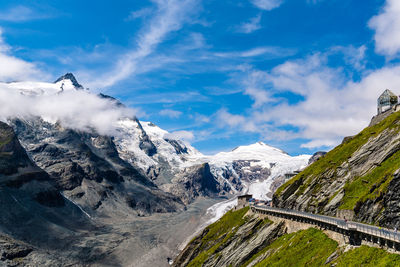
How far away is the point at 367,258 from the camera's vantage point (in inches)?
1761

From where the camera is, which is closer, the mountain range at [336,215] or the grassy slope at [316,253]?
the grassy slope at [316,253]

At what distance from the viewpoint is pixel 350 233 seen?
5322 centimetres

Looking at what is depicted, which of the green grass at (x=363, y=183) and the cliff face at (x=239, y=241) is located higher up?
the green grass at (x=363, y=183)

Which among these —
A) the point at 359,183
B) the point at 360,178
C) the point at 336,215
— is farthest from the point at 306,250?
the point at 360,178

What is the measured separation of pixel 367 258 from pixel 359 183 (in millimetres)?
33973

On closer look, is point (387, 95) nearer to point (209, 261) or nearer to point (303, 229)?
point (303, 229)

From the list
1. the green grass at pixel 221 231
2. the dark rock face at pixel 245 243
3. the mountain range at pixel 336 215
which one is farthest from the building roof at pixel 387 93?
the green grass at pixel 221 231

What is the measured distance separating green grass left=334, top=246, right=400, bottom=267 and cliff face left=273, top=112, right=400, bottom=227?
7924mm

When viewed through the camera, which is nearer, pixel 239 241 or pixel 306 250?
pixel 306 250

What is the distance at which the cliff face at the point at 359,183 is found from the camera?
184ft

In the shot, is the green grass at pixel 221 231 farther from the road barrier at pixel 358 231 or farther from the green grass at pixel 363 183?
the green grass at pixel 363 183

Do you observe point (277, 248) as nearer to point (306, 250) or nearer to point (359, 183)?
point (306, 250)

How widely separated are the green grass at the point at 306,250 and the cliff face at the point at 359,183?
7196 millimetres

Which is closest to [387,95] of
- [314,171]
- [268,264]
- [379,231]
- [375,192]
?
[314,171]
